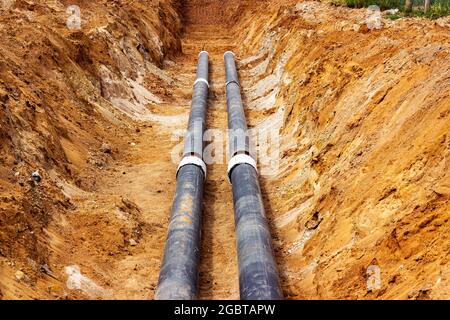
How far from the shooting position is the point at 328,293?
371 inches

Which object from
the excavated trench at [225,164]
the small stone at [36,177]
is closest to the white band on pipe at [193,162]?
the excavated trench at [225,164]

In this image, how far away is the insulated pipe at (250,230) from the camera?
9031 mm

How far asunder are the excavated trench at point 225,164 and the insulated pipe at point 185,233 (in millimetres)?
1013

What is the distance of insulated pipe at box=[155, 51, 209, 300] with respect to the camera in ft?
30.4

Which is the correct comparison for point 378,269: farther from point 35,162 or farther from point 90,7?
point 90,7

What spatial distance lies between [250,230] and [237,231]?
0.48 m

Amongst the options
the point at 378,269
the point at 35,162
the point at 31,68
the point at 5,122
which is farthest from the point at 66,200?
the point at 378,269

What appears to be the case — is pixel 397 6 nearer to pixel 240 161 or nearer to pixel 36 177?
pixel 240 161

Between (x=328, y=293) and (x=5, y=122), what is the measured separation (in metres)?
8.63

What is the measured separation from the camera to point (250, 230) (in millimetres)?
10844

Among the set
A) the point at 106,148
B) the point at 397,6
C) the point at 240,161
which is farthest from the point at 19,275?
the point at 397,6

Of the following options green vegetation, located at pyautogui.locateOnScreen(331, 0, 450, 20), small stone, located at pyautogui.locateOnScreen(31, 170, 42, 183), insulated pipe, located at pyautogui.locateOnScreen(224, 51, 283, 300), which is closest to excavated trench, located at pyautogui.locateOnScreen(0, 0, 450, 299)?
small stone, located at pyautogui.locateOnScreen(31, 170, 42, 183)

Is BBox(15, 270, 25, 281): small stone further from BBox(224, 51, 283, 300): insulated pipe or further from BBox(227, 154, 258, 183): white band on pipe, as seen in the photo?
BBox(227, 154, 258, 183): white band on pipe

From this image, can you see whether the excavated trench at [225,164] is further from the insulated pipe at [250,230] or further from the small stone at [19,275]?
the insulated pipe at [250,230]
